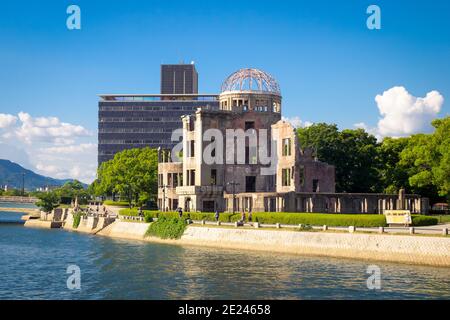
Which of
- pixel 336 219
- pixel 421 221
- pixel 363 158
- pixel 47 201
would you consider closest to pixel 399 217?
pixel 421 221

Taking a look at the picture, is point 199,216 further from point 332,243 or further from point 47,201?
point 47,201

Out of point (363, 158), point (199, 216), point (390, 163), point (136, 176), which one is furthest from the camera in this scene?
point (136, 176)

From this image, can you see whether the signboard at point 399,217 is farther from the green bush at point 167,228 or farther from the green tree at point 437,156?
the green bush at point 167,228

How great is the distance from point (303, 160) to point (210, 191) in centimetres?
1568

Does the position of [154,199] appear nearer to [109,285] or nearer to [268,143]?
[268,143]

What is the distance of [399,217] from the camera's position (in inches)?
2621

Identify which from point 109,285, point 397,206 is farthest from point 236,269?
point 397,206

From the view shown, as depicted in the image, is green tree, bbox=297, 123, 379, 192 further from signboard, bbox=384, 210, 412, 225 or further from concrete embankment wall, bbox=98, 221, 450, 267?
signboard, bbox=384, 210, 412, 225

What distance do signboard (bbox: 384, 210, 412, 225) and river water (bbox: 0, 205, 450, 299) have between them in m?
10.5

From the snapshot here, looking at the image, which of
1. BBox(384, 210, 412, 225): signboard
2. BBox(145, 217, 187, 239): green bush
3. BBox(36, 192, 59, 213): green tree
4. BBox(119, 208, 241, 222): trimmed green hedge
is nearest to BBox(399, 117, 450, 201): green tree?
BBox(384, 210, 412, 225): signboard

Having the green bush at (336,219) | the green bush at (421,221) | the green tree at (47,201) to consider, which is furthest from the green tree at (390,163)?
the green tree at (47,201)

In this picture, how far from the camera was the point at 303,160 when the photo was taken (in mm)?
95375

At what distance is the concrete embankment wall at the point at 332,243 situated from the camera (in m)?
54.9

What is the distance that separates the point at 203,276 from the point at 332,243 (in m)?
17.2
